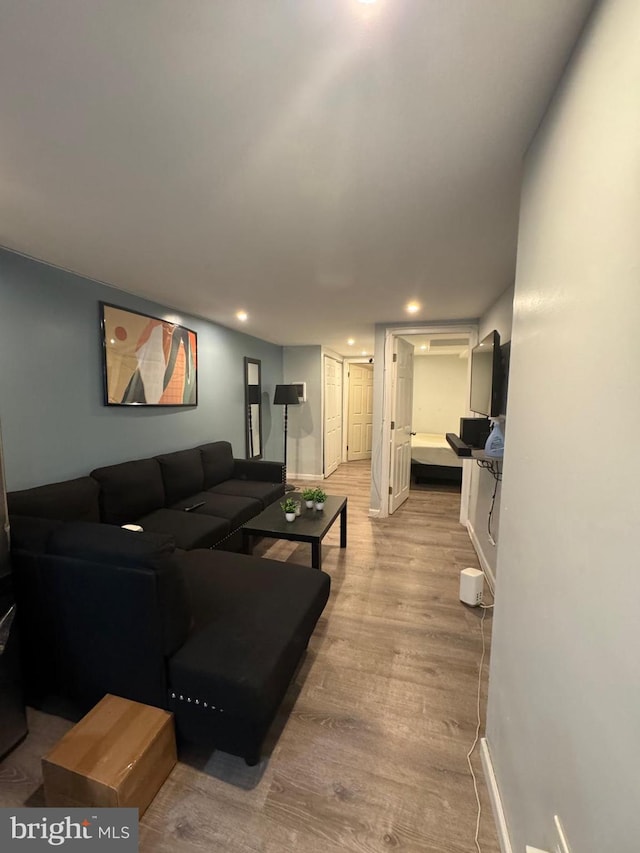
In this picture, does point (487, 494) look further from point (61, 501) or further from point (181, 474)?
point (61, 501)

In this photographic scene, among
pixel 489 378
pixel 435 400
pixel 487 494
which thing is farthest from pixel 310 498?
pixel 435 400

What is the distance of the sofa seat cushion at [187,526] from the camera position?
244cm

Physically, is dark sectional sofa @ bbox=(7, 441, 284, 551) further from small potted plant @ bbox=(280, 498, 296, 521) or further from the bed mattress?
the bed mattress

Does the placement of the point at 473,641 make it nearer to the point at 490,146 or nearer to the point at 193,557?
the point at 193,557

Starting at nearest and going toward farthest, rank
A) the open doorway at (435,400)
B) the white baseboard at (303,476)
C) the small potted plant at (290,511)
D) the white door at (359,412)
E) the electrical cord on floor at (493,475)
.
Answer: the electrical cord on floor at (493,475) → the small potted plant at (290,511) → the open doorway at (435,400) → the white baseboard at (303,476) → the white door at (359,412)

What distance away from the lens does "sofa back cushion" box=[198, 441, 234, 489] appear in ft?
12.2

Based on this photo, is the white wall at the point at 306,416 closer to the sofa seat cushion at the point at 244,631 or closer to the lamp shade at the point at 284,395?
the lamp shade at the point at 284,395

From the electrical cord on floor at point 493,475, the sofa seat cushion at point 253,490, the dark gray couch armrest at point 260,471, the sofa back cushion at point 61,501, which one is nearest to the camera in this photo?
the sofa back cushion at point 61,501

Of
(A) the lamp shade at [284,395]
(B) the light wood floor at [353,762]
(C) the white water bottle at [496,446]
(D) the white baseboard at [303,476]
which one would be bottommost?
(B) the light wood floor at [353,762]

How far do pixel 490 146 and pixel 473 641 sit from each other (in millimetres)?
2462

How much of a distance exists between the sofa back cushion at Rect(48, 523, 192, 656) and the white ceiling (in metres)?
1.42

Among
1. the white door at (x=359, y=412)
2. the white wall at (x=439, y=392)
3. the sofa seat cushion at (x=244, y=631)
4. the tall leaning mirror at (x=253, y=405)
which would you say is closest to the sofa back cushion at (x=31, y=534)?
the sofa seat cushion at (x=244, y=631)

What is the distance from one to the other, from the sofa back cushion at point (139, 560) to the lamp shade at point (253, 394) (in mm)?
3620

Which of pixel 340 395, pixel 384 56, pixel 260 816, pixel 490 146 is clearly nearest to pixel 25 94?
pixel 384 56
